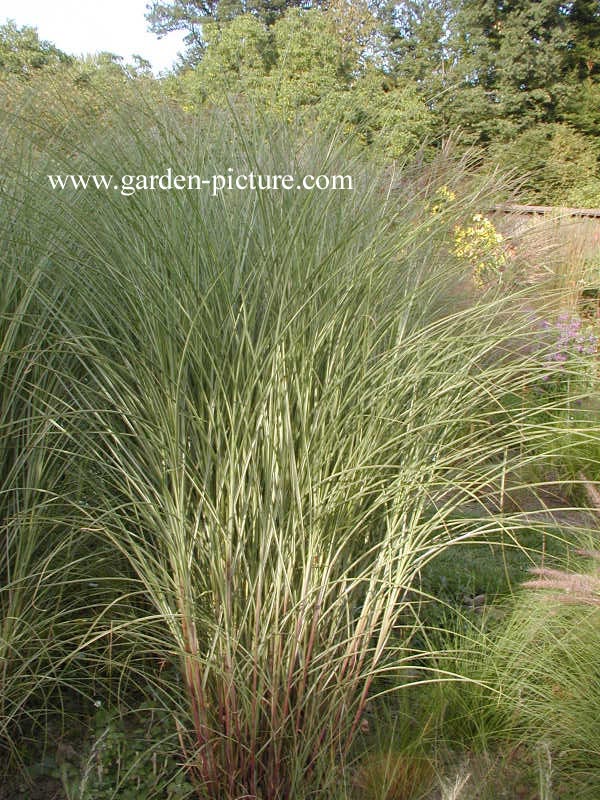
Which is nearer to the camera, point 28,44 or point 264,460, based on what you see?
point 264,460

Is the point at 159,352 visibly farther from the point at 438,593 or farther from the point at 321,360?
the point at 438,593

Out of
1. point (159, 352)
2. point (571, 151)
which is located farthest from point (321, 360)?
point (571, 151)

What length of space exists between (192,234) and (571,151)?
21575mm

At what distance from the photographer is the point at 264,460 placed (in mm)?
1638

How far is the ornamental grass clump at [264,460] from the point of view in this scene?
156cm

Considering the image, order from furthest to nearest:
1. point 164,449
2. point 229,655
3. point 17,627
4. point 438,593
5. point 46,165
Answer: point 438,593, point 46,165, point 17,627, point 164,449, point 229,655

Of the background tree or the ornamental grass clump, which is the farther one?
the background tree

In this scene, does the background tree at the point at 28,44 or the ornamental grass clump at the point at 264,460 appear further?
the background tree at the point at 28,44

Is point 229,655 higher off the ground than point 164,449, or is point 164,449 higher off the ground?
point 164,449

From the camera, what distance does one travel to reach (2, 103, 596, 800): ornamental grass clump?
5.11ft

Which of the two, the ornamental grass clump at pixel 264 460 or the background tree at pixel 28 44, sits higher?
the background tree at pixel 28 44

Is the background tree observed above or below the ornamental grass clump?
above

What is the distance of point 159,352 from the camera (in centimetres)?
162

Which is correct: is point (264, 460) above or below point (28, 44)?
below
